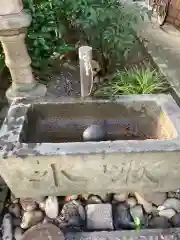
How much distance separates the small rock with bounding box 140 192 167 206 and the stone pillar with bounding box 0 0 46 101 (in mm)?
1388

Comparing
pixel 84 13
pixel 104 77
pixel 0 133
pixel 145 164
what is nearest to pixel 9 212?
pixel 0 133

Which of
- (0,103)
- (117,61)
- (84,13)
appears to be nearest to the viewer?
(84,13)

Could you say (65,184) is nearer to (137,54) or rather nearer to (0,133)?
(0,133)

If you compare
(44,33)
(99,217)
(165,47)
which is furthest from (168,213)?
(165,47)

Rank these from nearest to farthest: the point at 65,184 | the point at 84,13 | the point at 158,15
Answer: the point at 65,184 < the point at 84,13 < the point at 158,15

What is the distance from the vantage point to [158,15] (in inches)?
188

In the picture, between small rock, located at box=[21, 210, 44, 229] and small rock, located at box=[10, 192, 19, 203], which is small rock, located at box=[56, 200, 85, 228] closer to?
small rock, located at box=[21, 210, 44, 229]

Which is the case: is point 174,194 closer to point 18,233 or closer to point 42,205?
point 42,205

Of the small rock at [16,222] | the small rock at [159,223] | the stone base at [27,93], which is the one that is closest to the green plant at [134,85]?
the stone base at [27,93]

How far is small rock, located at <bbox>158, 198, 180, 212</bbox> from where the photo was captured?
206 centimetres

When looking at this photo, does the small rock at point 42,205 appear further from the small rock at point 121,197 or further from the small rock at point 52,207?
the small rock at point 121,197

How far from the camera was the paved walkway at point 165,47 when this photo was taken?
3139 mm

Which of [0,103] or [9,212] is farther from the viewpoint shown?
[0,103]

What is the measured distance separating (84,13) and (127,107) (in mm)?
1089
